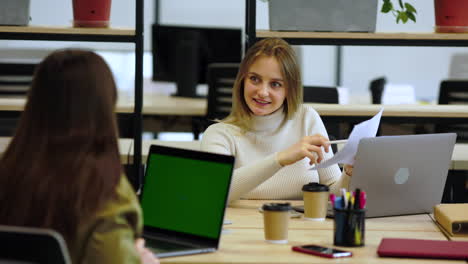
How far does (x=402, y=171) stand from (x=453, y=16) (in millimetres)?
1424

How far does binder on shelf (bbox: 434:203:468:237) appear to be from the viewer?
219 centimetres

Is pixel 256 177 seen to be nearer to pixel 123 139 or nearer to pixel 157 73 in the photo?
pixel 123 139

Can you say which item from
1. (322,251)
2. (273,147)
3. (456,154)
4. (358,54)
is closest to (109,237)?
(322,251)

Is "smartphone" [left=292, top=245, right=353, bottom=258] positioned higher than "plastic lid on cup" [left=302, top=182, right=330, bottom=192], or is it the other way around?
"plastic lid on cup" [left=302, top=182, right=330, bottom=192]

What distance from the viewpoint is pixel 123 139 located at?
13.6 ft

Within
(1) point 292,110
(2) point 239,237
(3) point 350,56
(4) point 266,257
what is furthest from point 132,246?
(3) point 350,56

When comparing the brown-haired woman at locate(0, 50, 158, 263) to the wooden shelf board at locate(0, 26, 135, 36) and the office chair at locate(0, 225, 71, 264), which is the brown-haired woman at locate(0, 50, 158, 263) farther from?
the wooden shelf board at locate(0, 26, 135, 36)

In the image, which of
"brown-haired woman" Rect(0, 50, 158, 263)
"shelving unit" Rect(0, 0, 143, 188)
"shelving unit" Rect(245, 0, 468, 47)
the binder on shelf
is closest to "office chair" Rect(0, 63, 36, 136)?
"shelving unit" Rect(0, 0, 143, 188)

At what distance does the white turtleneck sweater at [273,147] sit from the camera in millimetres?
2695

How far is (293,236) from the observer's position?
2.13 metres

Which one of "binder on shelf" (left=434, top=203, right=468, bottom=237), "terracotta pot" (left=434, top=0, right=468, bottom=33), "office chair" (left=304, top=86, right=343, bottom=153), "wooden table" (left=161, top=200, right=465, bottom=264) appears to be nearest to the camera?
"wooden table" (left=161, top=200, right=465, bottom=264)

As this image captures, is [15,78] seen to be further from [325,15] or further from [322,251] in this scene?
[322,251]

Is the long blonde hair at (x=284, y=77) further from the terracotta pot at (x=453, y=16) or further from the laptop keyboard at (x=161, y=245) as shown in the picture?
the terracotta pot at (x=453, y=16)

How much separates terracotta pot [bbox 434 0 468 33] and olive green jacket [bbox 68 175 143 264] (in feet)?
8.05
